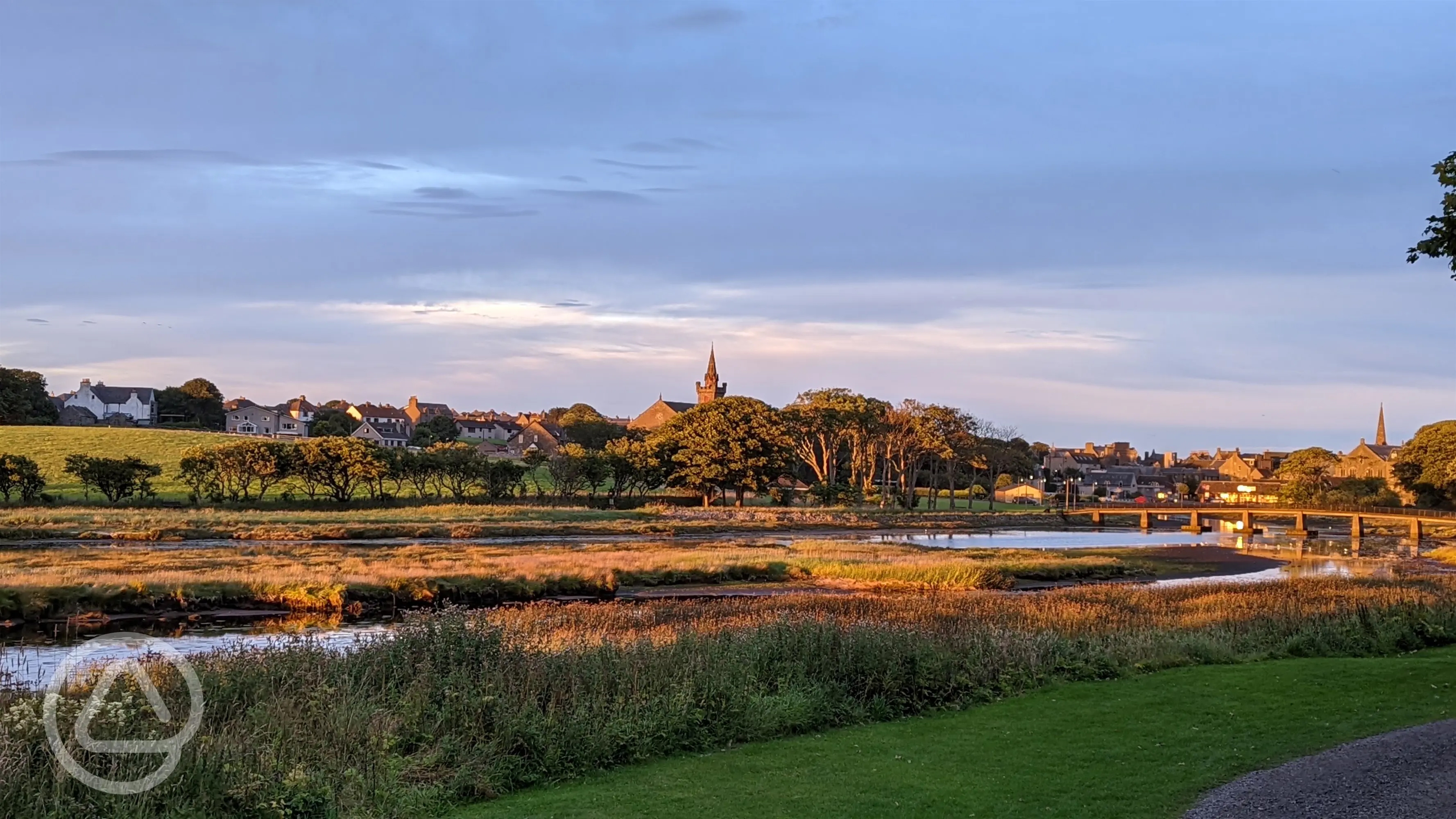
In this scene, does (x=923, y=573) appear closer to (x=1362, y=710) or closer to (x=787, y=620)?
(x=787, y=620)

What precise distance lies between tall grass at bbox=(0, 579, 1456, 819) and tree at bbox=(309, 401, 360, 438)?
12576 centimetres

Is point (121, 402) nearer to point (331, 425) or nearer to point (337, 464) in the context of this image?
point (331, 425)

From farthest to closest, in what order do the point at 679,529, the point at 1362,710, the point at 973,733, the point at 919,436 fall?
the point at 919,436 < the point at 679,529 < the point at 1362,710 < the point at 973,733

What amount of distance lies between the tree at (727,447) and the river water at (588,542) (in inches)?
849

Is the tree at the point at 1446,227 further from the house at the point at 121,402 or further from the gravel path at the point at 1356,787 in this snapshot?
the house at the point at 121,402

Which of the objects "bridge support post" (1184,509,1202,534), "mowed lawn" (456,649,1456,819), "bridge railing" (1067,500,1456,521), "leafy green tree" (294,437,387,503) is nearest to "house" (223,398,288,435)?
"leafy green tree" (294,437,387,503)

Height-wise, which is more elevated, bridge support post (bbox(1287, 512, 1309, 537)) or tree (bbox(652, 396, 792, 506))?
tree (bbox(652, 396, 792, 506))

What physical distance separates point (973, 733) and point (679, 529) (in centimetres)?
6189

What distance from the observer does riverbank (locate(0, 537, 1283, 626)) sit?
109ft

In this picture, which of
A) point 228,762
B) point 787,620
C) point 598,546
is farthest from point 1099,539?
point 228,762

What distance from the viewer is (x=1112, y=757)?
42.4 feet

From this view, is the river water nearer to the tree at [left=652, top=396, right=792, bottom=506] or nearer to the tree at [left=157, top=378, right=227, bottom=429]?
the tree at [left=652, top=396, right=792, bottom=506]

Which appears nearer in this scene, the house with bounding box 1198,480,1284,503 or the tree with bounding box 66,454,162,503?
the tree with bounding box 66,454,162,503

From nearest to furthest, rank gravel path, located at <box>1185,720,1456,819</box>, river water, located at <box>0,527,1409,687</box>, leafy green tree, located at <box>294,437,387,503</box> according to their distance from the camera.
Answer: gravel path, located at <box>1185,720,1456,819</box>
river water, located at <box>0,527,1409,687</box>
leafy green tree, located at <box>294,437,387,503</box>
